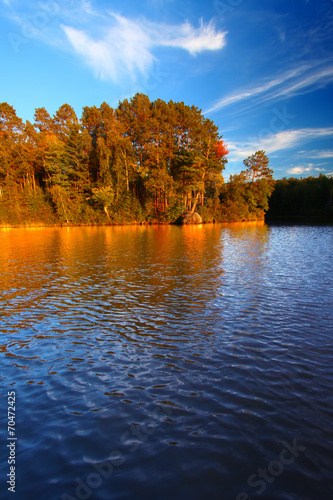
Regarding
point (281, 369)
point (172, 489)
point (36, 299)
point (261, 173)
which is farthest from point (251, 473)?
point (261, 173)

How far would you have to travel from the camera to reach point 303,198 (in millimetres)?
97688

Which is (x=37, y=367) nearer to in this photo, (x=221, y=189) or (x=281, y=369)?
(x=281, y=369)

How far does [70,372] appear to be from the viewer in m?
5.26

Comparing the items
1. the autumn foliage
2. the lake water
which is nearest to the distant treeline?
the autumn foliage

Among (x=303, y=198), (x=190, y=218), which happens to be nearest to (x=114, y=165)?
(x=190, y=218)

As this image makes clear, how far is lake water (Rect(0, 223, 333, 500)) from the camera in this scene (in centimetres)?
311

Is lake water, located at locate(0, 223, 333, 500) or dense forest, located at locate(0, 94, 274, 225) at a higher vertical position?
dense forest, located at locate(0, 94, 274, 225)

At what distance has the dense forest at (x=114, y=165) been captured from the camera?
50344 mm

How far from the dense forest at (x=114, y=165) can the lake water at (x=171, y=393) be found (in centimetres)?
4389

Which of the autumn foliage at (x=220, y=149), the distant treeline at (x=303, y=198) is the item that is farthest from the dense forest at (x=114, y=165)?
the distant treeline at (x=303, y=198)

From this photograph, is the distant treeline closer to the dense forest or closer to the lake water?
the dense forest

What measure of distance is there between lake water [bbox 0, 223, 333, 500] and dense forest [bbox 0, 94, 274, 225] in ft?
144

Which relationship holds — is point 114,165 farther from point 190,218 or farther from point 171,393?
point 171,393

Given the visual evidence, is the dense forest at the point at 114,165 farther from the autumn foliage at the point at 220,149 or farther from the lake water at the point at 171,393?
the lake water at the point at 171,393
